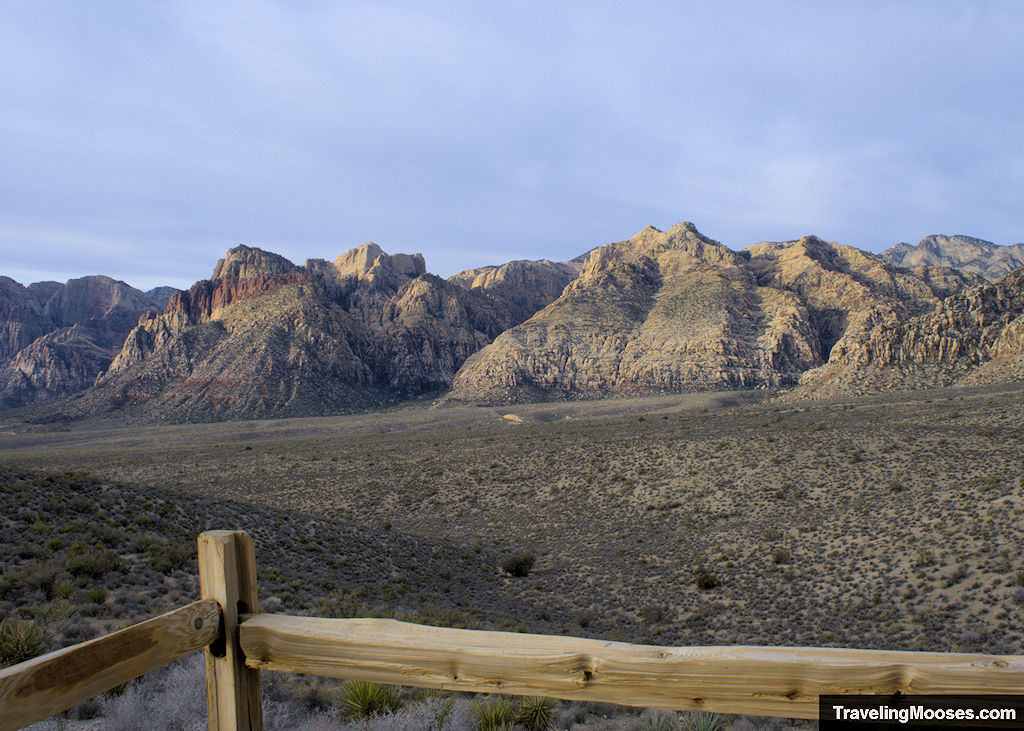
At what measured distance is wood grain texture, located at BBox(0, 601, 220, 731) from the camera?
6.50 feet

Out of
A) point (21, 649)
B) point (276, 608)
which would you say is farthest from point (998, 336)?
point (21, 649)

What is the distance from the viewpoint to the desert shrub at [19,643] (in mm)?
5883

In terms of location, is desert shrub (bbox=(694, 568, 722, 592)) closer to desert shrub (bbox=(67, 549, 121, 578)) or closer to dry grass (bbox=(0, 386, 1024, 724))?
dry grass (bbox=(0, 386, 1024, 724))

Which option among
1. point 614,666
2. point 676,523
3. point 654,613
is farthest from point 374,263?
point 614,666

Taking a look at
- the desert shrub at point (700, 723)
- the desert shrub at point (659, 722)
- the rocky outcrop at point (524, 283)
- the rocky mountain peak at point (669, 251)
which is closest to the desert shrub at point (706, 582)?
the desert shrub at point (659, 722)

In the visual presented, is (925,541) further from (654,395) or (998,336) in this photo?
(654,395)

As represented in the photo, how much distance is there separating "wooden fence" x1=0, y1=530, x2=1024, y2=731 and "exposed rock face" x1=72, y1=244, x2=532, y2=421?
3863 inches

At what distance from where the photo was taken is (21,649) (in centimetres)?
595

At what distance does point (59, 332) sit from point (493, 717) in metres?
198

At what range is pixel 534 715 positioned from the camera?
18.1 feet

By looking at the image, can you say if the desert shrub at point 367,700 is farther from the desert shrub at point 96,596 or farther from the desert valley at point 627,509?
the desert shrub at point 96,596

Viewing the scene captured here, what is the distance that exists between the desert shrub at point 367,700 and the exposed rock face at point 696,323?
87640 millimetres

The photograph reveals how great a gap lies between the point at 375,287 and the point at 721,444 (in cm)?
12294

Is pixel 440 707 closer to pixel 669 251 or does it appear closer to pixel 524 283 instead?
pixel 669 251
